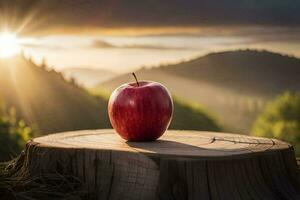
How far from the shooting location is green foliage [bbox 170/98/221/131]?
15.1 meters

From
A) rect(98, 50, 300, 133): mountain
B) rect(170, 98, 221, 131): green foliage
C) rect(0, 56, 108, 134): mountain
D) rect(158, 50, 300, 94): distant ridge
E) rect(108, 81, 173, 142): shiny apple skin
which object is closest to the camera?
rect(108, 81, 173, 142): shiny apple skin

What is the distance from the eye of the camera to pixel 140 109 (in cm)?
483

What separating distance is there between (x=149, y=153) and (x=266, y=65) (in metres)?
17.6

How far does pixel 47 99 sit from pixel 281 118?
539cm

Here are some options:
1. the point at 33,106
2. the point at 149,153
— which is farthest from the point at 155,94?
the point at 33,106

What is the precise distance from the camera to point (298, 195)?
15.9 ft

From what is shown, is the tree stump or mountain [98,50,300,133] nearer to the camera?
the tree stump

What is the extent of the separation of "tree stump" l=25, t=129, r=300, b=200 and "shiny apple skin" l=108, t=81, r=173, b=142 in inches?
5.0

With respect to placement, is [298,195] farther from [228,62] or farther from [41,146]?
[228,62]

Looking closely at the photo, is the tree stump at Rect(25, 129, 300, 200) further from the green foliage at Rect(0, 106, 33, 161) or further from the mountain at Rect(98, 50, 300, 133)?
the mountain at Rect(98, 50, 300, 133)

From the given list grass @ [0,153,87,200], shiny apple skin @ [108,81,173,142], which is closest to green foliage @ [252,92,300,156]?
shiny apple skin @ [108,81,173,142]

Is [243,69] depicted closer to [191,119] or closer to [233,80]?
[233,80]

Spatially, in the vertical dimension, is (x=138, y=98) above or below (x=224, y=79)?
above

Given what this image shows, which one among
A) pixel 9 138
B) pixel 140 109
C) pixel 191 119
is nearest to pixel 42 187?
pixel 140 109
